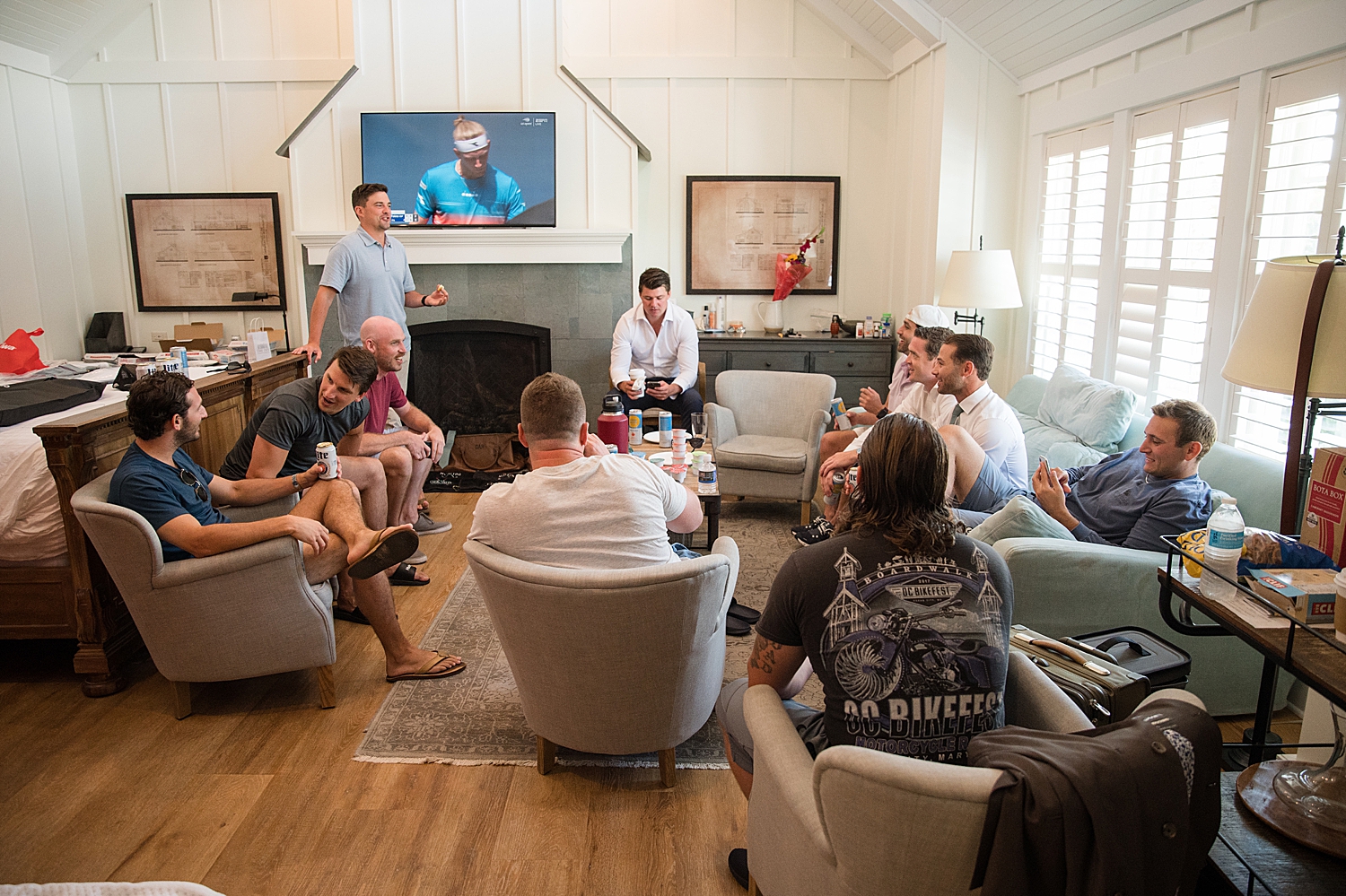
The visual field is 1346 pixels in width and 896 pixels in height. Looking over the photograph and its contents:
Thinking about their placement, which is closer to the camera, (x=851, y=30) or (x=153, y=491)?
(x=153, y=491)

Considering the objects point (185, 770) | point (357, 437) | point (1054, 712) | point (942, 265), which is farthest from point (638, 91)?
point (1054, 712)

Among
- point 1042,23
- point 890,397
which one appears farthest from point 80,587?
point 1042,23

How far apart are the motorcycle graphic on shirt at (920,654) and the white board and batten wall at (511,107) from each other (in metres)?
4.13

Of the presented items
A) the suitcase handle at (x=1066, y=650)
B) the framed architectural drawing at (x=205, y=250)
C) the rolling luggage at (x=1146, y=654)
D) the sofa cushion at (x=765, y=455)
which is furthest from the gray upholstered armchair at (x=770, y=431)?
the framed architectural drawing at (x=205, y=250)

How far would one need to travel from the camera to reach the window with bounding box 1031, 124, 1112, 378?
4.42 meters

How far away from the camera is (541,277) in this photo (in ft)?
19.0

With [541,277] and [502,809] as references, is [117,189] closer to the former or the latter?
[541,277]

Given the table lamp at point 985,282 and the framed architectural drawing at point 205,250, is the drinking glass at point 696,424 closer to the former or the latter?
the table lamp at point 985,282

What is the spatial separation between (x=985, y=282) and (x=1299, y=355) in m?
→ 2.87

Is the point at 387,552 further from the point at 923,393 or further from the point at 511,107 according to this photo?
the point at 511,107

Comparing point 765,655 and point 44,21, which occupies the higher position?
point 44,21

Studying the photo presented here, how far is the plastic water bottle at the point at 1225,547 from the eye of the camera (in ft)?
6.63

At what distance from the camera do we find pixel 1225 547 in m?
2.04

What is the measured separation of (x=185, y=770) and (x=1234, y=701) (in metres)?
3.10
